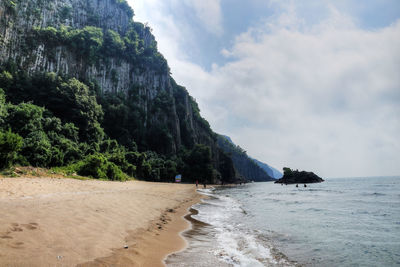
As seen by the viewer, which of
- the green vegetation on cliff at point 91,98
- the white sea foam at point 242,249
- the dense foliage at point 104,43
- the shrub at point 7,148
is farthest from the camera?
the dense foliage at point 104,43

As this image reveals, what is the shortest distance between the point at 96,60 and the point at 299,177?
11381 cm

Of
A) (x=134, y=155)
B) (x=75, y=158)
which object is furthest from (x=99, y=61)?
(x=75, y=158)

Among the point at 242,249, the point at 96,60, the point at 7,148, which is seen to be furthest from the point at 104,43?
the point at 242,249

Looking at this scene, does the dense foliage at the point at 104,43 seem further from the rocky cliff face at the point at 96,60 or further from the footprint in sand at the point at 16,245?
the footprint in sand at the point at 16,245

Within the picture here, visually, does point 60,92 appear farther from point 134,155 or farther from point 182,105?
point 182,105

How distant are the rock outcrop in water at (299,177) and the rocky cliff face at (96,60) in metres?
47.0

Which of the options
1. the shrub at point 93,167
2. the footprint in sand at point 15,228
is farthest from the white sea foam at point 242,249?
the shrub at point 93,167

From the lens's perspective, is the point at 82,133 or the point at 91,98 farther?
the point at 91,98

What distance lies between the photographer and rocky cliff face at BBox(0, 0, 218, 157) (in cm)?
5053

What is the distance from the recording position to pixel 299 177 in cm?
11612

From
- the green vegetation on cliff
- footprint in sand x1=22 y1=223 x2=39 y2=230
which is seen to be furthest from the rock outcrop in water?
footprint in sand x1=22 y1=223 x2=39 y2=230

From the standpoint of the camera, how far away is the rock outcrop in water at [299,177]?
364ft

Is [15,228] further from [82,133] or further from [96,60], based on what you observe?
[96,60]

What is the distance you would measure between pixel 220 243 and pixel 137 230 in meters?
2.84
